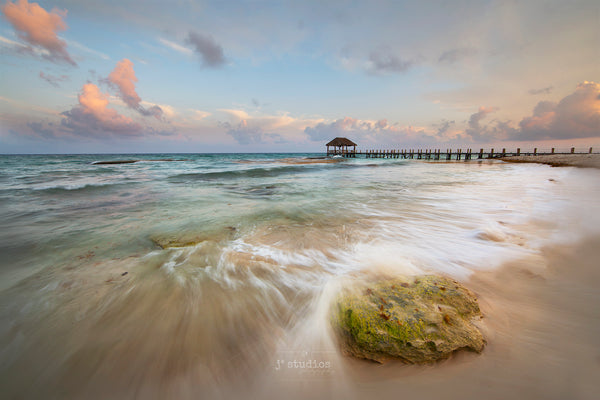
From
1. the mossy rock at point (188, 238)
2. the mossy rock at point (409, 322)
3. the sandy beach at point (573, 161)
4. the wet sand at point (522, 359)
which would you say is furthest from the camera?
the sandy beach at point (573, 161)

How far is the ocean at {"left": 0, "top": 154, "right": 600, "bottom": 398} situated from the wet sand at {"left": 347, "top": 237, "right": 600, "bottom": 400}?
10 cm

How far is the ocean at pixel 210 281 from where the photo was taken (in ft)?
5.68

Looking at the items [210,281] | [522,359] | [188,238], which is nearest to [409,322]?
[522,359]

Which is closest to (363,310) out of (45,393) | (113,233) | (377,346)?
(377,346)

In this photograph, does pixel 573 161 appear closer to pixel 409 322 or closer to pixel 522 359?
pixel 522 359

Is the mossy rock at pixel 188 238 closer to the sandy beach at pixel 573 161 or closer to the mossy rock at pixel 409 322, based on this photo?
the mossy rock at pixel 409 322

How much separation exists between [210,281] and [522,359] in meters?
3.15

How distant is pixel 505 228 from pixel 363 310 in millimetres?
4554

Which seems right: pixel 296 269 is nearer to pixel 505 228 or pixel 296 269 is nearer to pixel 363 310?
pixel 363 310

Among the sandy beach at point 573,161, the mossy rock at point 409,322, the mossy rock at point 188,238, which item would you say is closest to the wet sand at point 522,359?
the mossy rock at point 409,322

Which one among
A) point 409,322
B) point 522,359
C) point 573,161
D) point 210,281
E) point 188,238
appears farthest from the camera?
point 573,161

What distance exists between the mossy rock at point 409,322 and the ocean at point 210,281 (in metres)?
0.13

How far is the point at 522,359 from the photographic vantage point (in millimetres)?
1667

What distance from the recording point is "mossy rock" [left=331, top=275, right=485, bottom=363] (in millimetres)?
1711
